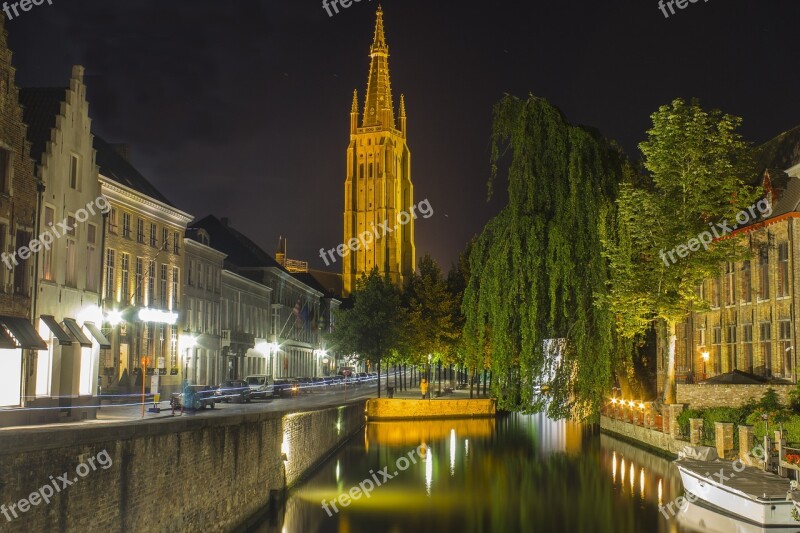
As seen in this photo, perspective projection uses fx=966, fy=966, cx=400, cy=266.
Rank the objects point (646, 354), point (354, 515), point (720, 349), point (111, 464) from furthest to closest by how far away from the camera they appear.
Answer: point (646, 354) → point (720, 349) → point (354, 515) → point (111, 464)

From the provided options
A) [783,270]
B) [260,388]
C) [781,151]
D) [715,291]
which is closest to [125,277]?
[260,388]

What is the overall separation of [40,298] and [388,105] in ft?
522

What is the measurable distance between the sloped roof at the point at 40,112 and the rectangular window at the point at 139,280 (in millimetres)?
17974

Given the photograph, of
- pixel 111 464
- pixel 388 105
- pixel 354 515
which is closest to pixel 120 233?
pixel 354 515

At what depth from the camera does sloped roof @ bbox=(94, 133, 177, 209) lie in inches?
1982

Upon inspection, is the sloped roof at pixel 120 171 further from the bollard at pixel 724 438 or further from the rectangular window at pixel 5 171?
the bollard at pixel 724 438

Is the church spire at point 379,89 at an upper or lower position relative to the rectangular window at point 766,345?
upper

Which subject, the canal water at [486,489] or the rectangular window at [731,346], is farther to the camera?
the rectangular window at [731,346]

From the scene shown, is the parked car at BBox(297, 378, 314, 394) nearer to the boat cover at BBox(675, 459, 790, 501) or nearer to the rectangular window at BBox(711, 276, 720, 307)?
the rectangular window at BBox(711, 276, 720, 307)

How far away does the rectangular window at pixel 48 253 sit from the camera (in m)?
33.2

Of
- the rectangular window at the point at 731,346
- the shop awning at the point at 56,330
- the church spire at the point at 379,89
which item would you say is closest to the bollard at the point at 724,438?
the rectangular window at the point at 731,346

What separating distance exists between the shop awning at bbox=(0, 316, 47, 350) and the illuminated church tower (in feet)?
482

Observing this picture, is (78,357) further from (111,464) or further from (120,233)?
(111,464)

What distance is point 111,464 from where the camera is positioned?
14.1m
